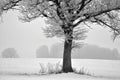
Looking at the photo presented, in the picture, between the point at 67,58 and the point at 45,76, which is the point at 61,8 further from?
the point at 45,76

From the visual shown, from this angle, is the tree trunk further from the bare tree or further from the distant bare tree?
the distant bare tree

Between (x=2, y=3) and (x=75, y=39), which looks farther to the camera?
(x=75, y=39)

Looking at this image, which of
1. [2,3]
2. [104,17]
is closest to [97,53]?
[104,17]

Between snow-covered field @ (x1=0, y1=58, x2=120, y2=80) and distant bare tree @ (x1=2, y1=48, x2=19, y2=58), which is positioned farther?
distant bare tree @ (x1=2, y1=48, x2=19, y2=58)

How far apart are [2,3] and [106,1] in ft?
28.9

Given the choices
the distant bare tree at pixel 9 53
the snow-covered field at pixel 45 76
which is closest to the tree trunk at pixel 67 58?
the snow-covered field at pixel 45 76

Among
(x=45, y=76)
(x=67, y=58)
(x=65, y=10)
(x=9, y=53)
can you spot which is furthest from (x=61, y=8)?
(x=9, y=53)

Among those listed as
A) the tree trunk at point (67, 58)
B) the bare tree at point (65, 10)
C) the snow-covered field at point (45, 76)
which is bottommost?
the snow-covered field at point (45, 76)

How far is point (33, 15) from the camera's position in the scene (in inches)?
779

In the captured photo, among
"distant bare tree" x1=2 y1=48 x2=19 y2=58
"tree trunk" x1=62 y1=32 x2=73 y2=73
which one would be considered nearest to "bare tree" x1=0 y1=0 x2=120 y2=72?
"tree trunk" x1=62 y1=32 x2=73 y2=73

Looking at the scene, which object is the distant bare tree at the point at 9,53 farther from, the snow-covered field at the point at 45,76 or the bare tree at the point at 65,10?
the bare tree at the point at 65,10

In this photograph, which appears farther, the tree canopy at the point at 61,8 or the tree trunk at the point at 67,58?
the tree trunk at the point at 67,58

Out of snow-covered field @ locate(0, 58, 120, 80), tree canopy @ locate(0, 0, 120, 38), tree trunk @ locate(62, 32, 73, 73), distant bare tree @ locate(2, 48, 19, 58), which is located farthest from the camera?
distant bare tree @ locate(2, 48, 19, 58)

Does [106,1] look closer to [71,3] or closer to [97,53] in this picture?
[71,3]
